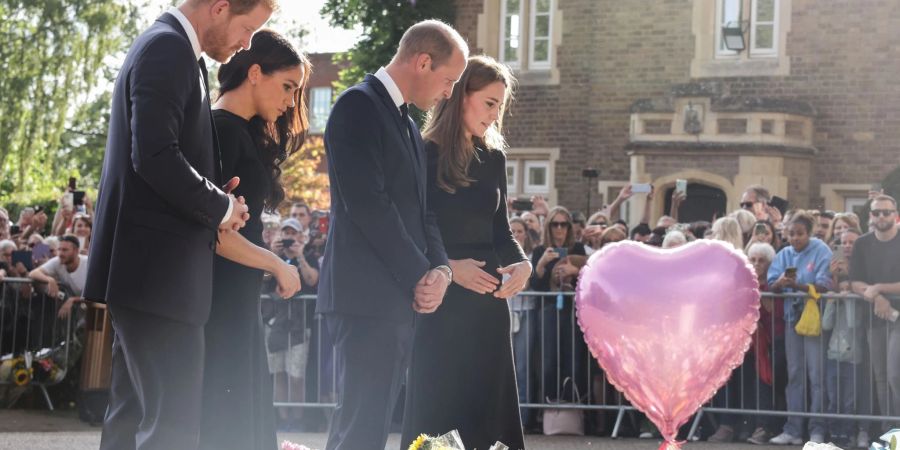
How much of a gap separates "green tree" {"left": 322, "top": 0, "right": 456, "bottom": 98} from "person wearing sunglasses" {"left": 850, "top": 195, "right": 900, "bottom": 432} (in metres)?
15.2

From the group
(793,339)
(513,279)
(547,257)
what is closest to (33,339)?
(547,257)

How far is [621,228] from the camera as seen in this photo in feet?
41.0

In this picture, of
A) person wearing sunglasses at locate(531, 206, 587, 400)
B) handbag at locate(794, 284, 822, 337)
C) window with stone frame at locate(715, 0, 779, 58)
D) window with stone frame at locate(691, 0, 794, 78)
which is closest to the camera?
handbag at locate(794, 284, 822, 337)

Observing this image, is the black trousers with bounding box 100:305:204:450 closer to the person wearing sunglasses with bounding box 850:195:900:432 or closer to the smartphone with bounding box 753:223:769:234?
the person wearing sunglasses with bounding box 850:195:900:432

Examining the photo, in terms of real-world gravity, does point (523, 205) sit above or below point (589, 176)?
below

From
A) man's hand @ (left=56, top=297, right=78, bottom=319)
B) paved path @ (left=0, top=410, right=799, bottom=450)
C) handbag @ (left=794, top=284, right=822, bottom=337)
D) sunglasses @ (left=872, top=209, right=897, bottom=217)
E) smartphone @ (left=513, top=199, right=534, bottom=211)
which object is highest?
smartphone @ (left=513, top=199, right=534, bottom=211)

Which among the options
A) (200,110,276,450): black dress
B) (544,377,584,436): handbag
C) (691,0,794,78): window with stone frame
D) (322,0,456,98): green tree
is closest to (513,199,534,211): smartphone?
(544,377,584,436): handbag

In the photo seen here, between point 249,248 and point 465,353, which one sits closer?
point 249,248

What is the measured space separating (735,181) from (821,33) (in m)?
3.03

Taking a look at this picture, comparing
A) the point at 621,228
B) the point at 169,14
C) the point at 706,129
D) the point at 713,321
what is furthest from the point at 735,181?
the point at 169,14

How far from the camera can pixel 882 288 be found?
1044 centimetres

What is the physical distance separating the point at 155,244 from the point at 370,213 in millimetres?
1109

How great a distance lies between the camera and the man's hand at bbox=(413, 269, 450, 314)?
5.03 meters

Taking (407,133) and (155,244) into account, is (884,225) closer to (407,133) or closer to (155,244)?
(407,133)
